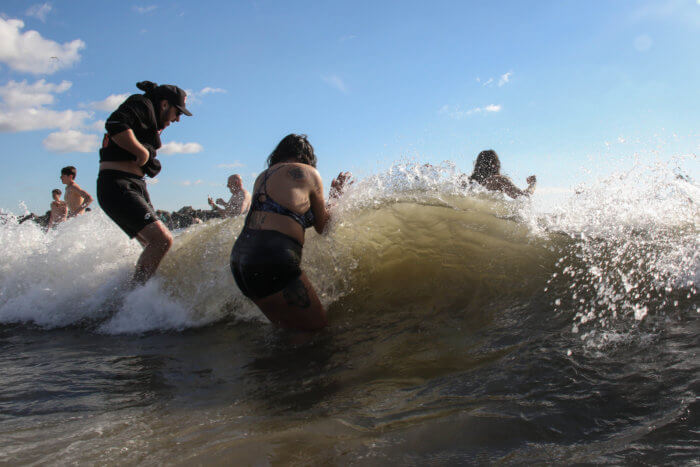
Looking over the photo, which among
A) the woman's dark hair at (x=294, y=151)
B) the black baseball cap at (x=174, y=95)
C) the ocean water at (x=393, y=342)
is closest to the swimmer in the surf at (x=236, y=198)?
the ocean water at (x=393, y=342)

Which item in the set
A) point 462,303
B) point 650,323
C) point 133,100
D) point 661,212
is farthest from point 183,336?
point 661,212

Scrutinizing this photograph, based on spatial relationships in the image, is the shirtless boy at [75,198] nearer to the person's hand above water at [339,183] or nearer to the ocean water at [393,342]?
the ocean water at [393,342]

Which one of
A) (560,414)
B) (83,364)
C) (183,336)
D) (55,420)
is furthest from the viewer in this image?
(183,336)

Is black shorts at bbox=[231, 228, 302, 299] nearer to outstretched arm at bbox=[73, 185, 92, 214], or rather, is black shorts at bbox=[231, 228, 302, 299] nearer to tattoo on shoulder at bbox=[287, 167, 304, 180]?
tattoo on shoulder at bbox=[287, 167, 304, 180]

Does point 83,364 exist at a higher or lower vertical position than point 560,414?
higher

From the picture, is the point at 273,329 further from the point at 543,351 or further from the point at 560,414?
the point at 560,414

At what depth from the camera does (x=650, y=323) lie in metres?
2.67

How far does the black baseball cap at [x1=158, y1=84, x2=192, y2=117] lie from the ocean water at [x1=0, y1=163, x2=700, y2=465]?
138cm

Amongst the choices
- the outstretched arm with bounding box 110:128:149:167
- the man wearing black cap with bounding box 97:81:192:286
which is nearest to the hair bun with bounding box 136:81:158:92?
Result: the man wearing black cap with bounding box 97:81:192:286

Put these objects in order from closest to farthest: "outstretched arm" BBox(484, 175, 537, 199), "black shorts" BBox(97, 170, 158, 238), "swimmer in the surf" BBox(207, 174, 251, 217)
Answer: "black shorts" BBox(97, 170, 158, 238) < "outstretched arm" BBox(484, 175, 537, 199) < "swimmer in the surf" BBox(207, 174, 251, 217)

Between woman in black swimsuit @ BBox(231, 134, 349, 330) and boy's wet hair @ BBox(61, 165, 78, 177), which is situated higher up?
boy's wet hair @ BBox(61, 165, 78, 177)

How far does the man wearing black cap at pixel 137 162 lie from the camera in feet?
12.6

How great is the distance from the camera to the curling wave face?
3.42 meters

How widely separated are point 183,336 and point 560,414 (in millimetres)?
3074
